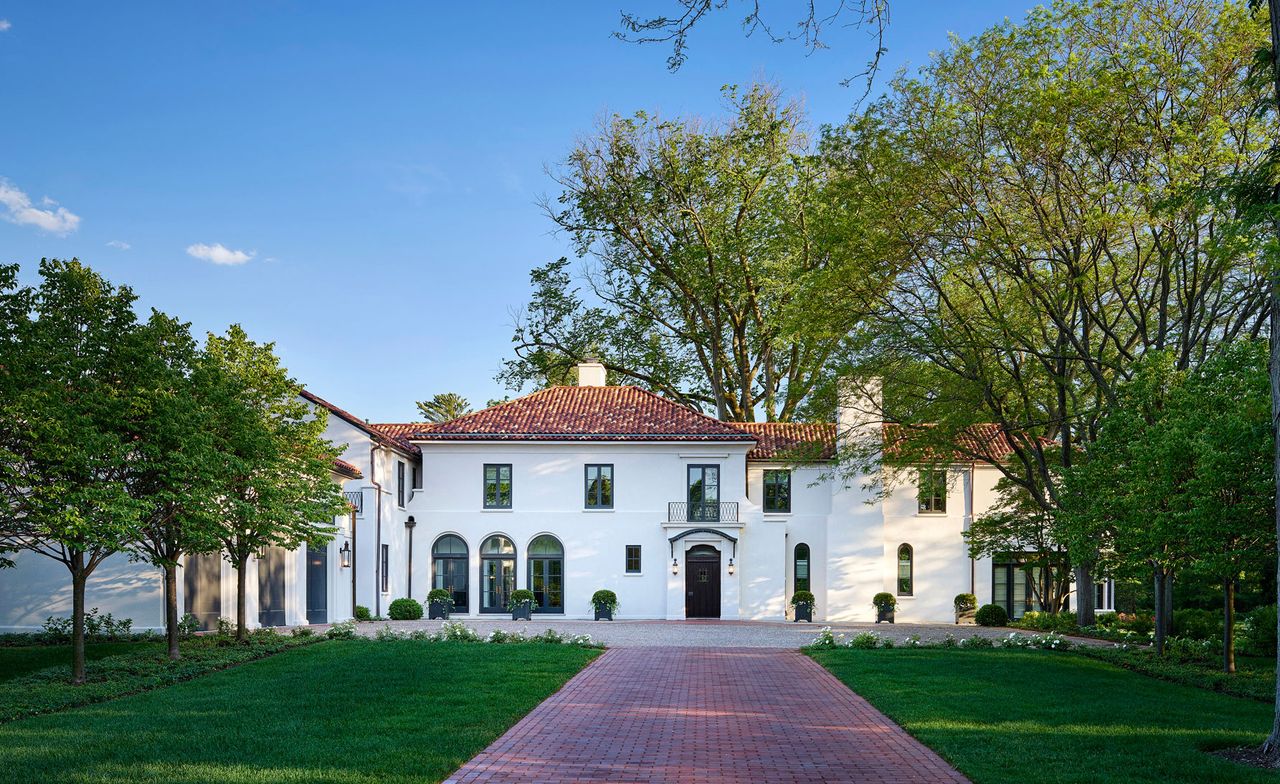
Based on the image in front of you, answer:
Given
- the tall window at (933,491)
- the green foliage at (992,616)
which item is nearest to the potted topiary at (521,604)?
the tall window at (933,491)

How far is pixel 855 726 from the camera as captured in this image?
12.6 metres

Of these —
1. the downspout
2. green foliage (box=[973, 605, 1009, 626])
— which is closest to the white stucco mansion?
the downspout

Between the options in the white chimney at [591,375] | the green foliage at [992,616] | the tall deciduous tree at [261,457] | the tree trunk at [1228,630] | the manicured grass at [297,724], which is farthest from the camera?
the white chimney at [591,375]

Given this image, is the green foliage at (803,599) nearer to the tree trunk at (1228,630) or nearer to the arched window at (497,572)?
the arched window at (497,572)

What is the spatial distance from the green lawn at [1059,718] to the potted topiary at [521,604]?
17.5 metres

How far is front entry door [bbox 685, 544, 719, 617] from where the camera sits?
121 feet

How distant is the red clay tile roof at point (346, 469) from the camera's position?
30.8 m

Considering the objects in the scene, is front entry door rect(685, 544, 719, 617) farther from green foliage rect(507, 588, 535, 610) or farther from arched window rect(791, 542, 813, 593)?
green foliage rect(507, 588, 535, 610)

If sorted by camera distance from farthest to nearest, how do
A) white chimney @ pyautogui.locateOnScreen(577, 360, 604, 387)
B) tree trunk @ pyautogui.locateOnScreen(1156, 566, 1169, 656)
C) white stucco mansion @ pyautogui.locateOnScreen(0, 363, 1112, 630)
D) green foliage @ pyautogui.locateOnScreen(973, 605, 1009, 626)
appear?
1. white chimney @ pyautogui.locateOnScreen(577, 360, 604, 387)
2. white stucco mansion @ pyautogui.locateOnScreen(0, 363, 1112, 630)
3. green foliage @ pyautogui.locateOnScreen(973, 605, 1009, 626)
4. tree trunk @ pyautogui.locateOnScreen(1156, 566, 1169, 656)

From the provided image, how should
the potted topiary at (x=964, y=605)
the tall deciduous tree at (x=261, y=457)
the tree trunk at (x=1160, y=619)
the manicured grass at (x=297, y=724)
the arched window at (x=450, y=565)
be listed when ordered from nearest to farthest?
1. the manicured grass at (x=297, y=724)
2. the tall deciduous tree at (x=261, y=457)
3. the tree trunk at (x=1160, y=619)
4. the potted topiary at (x=964, y=605)
5. the arched window at (x=450, y=565)

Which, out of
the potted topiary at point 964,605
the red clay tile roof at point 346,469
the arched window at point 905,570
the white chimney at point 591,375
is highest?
the white chimney at point 591,375

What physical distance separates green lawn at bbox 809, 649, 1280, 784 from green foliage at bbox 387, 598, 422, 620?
1770 cm

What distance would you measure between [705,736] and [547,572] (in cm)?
2613

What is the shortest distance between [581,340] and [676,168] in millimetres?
8275
